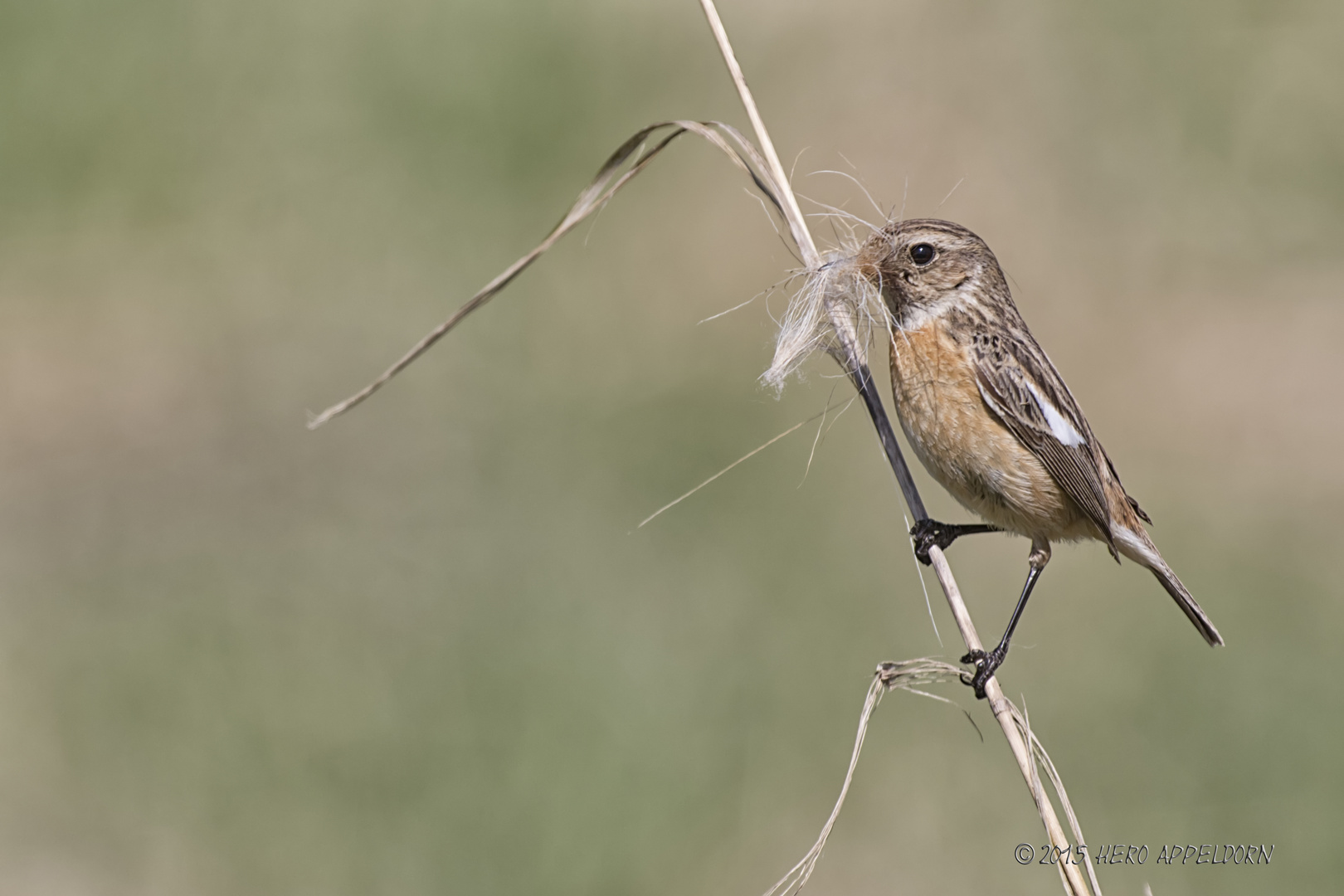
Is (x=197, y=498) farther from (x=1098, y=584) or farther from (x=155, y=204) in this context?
(x=1098, y=584)

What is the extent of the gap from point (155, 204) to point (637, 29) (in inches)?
180

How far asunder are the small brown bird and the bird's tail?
19 mm

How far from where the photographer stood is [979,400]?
445cm

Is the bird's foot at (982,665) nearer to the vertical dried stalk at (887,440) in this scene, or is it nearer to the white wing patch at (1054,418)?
the vertical dried stalk at (887,440)

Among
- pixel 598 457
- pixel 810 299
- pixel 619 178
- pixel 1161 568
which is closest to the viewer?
pixel 619 178

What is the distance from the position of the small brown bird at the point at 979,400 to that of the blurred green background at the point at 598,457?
9.46ft

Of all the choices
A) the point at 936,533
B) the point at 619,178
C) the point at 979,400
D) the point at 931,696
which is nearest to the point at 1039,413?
the point at 979,400

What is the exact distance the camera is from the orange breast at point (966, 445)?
14.4 ft

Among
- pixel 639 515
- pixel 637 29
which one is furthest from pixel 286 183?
pixel 639 515

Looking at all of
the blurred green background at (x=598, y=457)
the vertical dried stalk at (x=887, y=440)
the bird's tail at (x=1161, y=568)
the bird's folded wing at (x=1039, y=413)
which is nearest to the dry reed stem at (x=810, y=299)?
the vertical dried stalk at (x=887, y=440)

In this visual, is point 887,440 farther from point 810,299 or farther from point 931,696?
point 931,696

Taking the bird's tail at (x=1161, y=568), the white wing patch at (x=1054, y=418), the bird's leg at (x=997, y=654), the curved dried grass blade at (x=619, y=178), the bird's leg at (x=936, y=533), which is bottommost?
the bird's tail at (x=1161, y=568)

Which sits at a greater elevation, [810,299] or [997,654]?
[810,299]

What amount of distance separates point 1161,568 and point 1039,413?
2.81 feet
